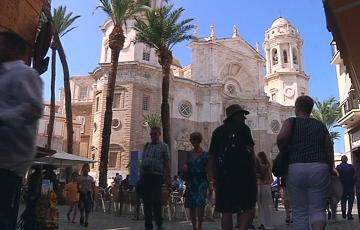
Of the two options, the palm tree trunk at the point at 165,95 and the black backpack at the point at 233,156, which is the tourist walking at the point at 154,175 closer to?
the black backpack at the point at 233,156

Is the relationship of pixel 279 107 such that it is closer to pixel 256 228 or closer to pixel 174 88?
pixel 174 88

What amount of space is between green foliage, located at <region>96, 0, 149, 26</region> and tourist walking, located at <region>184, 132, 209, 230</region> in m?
20.8

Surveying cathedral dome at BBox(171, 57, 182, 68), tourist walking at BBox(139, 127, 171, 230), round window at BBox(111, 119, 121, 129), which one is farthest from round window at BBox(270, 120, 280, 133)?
tourist walking at BBox(139, 127, 171, 230)

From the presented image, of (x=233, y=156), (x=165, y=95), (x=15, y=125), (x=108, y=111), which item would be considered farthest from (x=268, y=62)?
(x=15, y=125)

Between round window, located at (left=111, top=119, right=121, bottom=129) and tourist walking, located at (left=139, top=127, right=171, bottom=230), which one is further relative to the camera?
round window, located at (left=111, top=119, right=121, bottom=129)

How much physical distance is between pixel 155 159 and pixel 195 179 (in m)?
0.85

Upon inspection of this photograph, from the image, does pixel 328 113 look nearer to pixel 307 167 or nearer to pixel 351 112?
pixel 351 112

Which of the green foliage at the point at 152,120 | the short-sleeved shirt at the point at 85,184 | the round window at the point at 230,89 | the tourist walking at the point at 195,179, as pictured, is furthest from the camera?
the round window at the point at 230,89

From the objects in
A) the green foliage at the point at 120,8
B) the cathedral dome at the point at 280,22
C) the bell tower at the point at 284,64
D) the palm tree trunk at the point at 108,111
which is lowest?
the palm tree trunk at the point at 108,111

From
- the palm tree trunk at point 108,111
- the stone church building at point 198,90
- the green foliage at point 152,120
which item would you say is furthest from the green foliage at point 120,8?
the green foliage at point 152,120

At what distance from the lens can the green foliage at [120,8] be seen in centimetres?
2598

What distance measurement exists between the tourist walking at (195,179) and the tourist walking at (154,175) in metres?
0.43

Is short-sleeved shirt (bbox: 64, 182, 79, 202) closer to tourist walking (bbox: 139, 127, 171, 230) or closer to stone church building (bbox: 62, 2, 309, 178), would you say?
tourist walking (bbox: 139, 127, 171, 230)

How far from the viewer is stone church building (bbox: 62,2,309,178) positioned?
37469mm
